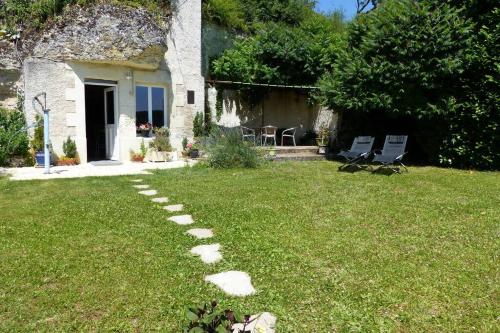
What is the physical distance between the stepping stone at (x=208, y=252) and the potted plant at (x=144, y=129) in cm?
769

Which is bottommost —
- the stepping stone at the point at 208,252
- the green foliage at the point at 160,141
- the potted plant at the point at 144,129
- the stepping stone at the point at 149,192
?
the stepping stone at the point at 208,252

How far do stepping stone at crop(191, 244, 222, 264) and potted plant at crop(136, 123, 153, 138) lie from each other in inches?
303

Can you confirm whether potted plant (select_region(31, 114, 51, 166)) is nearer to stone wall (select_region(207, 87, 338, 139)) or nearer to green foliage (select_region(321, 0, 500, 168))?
stone wall (select_region(207, 87, 338, 139))

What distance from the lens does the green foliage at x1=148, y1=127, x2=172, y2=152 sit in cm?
1067

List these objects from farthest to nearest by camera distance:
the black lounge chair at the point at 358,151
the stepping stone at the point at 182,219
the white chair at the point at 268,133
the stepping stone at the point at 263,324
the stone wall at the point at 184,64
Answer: the white chair at the point at 268,133 < the stone wall at the point at 184,64 < the black lounge chair at the point at 358,151 < the stepping stone at the point at 182,219 < the stepping stone at the point at 263,324

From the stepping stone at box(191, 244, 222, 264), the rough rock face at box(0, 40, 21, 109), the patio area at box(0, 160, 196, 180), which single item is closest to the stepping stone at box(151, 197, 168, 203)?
the stepping stone at box(191, 244, 222, 264)

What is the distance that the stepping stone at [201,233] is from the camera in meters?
4.02

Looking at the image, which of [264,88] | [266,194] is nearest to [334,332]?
[266,194]

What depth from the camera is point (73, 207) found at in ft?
16.8

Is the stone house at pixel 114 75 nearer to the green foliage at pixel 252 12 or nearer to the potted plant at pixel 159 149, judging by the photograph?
the potted plant at pixel 159 149

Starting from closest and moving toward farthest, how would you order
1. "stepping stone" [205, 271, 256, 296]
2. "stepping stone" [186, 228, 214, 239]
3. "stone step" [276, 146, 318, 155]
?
"stepping stone" [205, 271, 256, 296], "stepping stone" [186, 228, 214, 239], "stone step" [276, 146, 318, 155]

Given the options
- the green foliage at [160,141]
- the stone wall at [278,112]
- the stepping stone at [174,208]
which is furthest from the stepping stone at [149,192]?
the stone wall at [278,112]

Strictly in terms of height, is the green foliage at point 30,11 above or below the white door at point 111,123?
above

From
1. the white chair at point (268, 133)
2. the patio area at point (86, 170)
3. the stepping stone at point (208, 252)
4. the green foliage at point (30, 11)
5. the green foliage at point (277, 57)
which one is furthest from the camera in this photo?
the white chair at point (268, 133)
